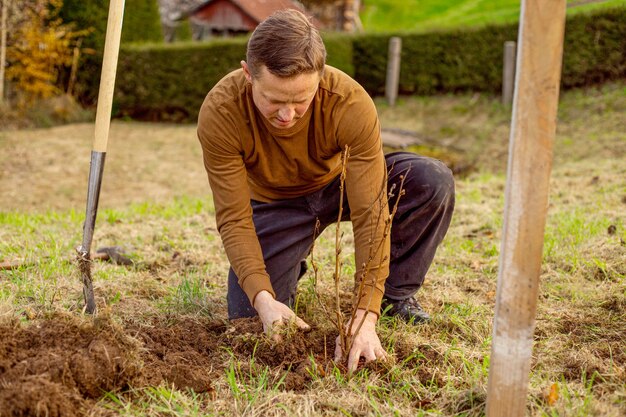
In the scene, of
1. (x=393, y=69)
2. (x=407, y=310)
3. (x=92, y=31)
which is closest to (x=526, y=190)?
(x=407, y=310)

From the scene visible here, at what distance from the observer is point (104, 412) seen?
201cm

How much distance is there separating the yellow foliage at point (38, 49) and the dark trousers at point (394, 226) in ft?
31.7

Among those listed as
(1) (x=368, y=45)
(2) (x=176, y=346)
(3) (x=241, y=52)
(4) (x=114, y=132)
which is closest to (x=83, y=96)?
(4) (x=114, y=132)

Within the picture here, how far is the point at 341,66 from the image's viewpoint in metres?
13.7

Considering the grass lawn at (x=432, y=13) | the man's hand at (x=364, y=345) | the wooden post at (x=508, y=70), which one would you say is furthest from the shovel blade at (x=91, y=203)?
the grass lawn at (x=432, y=13)

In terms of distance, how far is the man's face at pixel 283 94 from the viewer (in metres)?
2.33

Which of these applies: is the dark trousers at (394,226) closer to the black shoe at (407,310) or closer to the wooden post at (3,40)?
the black shoe at (407,310)

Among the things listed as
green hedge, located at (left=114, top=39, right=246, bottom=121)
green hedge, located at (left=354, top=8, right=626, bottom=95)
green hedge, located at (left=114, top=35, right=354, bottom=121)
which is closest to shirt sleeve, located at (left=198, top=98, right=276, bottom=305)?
green hedge, located at (left=114, top=35, right=354, bottom=121)

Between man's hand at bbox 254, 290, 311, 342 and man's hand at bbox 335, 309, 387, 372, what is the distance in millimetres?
198

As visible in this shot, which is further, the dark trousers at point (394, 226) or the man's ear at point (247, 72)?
the dark trousers at point (394, 226)

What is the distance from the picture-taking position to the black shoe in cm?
289

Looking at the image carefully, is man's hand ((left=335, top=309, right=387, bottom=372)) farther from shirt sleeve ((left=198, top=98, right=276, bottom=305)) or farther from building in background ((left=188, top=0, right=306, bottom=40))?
building in background ((left=188, top=0, right=306, bottom=40))

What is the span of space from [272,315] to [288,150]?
2.36 ft

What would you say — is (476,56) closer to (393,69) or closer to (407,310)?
(393,69)
